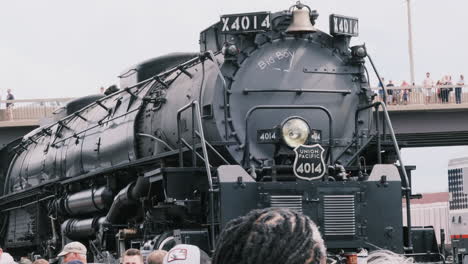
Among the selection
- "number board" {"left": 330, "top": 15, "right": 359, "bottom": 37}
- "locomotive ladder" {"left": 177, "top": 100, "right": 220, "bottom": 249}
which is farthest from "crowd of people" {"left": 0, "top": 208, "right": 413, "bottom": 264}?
"number board" {"left": 330, "top": 15, "right": 359, "bottom": 37}

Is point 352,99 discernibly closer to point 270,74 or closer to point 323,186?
point 270,74

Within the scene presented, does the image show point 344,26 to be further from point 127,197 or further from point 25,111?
point 25,111

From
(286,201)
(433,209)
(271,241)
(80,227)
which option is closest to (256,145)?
(286,201)

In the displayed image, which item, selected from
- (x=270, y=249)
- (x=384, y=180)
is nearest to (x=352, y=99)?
(x=384, y=180)

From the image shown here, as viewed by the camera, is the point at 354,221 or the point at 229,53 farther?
the point at 229,53

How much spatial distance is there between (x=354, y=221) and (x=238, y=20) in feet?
9.49

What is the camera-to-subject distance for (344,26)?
12.4 m

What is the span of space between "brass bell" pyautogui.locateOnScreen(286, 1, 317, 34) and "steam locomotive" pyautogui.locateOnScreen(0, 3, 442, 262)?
0.06 ft

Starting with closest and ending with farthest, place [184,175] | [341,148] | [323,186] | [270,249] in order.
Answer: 1. [270,249]
2. [323,186]
3. [184,175]
4. [341,148]

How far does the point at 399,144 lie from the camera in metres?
12.4

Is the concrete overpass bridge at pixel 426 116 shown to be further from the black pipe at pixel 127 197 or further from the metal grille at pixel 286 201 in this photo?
the metal grille at pixel 286 201


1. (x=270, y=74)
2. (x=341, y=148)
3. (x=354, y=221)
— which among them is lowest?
(x=354, y=221)

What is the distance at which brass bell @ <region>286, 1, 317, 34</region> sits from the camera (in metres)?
12.0

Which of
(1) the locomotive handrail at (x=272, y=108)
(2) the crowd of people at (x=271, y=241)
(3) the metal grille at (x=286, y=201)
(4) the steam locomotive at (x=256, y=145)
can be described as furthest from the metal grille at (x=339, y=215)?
(2) the crowd of people at (x=271, y=241)
